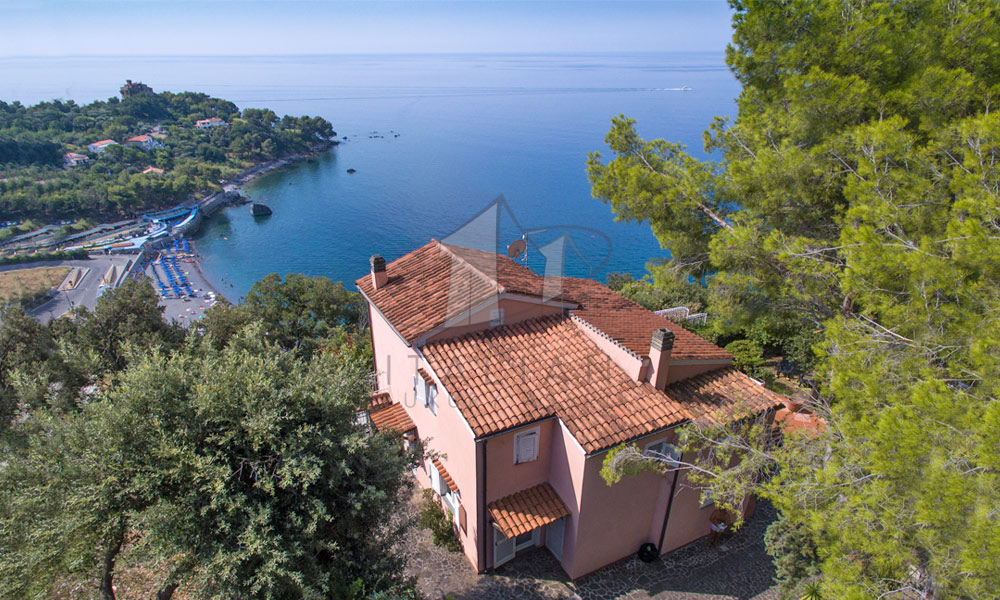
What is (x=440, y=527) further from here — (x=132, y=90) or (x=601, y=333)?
(x=132, y=90)

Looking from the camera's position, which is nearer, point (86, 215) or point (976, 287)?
point (976, 287)

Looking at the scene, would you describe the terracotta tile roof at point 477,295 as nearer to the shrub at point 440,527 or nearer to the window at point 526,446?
the window at point 526,446

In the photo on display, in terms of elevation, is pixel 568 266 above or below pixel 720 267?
below

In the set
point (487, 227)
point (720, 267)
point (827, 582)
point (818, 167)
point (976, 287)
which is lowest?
point (827, 582)

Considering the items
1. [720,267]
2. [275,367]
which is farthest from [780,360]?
[275,367]

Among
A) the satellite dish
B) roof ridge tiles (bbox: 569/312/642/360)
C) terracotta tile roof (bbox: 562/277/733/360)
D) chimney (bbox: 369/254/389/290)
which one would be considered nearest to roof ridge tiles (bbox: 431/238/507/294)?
chimney (bbox: 369/254/389/290)

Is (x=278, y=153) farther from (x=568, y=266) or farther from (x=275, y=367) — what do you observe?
(x=275, y=367)

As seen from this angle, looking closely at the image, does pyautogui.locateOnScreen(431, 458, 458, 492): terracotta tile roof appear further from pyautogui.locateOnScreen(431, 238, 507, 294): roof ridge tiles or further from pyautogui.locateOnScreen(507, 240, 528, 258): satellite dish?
pyautogui.locateOnScreen(507, 240, 528, 258): satellite dish
